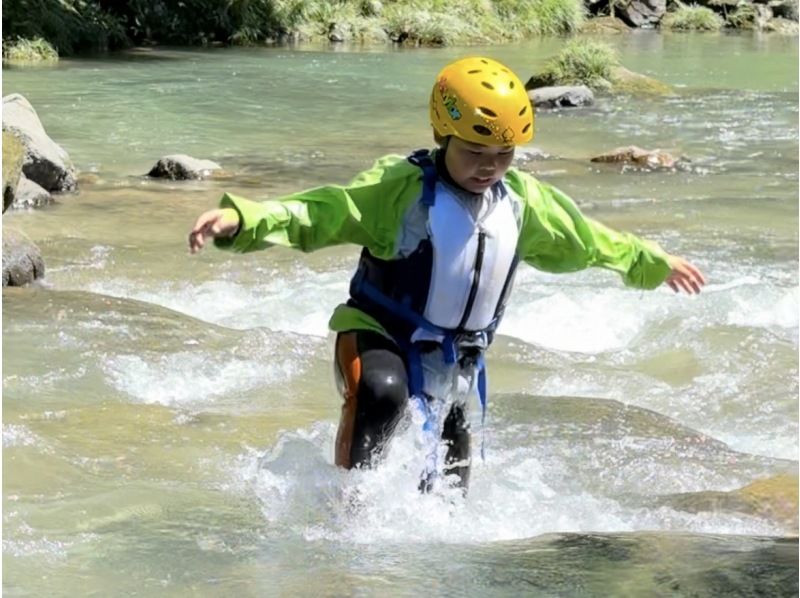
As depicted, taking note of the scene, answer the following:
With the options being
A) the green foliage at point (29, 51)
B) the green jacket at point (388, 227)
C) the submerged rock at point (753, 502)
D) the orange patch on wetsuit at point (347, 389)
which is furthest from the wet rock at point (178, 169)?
the green foliage at point (29, 51)

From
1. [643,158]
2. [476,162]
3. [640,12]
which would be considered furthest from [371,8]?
[476,162]

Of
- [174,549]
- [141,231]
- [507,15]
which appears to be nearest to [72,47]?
[507,15]

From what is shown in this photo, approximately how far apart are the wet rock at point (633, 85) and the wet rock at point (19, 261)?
1516cm

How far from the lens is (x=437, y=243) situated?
4.15 meters

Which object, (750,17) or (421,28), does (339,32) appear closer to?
(421,28)

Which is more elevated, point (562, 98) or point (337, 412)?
point (337, 412)

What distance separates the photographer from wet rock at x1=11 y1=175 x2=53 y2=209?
1145 cm

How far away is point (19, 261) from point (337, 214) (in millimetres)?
4889

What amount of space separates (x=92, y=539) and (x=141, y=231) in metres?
6.94

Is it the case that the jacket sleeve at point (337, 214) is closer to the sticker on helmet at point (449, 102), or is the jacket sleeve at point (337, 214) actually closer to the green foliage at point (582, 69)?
the sticker on helmet at point (449, 102)

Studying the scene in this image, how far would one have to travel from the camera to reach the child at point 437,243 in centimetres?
404

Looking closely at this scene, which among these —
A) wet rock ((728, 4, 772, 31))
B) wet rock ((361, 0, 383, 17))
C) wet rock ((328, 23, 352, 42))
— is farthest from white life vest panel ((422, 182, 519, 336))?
wet rock ((728, 4, 772, 31))

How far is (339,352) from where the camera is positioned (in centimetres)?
422

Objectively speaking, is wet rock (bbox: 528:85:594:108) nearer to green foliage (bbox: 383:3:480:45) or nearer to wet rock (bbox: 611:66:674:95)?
wet rock (bbox: 611:66:674:95)
